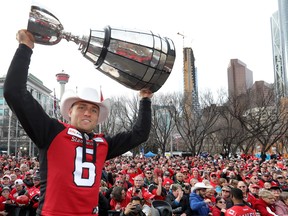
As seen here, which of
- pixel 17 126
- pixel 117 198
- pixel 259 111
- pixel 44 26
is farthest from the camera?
pixel 17 126

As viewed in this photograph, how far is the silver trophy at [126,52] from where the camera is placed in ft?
7.98

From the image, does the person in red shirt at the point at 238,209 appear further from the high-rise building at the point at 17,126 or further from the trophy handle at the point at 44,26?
the high-rise building at the point at 17,126

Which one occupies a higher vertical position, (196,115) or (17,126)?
(196,115)

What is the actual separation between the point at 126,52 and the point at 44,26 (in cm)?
68

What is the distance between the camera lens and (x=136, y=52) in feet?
8.50

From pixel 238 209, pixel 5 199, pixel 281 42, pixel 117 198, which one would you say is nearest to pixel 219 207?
pixel 238 209

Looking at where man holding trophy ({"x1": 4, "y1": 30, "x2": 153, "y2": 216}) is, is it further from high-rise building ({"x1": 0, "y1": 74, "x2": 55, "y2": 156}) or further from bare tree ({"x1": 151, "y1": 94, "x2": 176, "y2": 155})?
high-rise building ({"x1": 0, "y1": 74, "x2": 55, "y2": 156})

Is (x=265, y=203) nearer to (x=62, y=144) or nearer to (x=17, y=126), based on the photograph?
(x=62, y=144)

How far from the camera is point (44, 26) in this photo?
88.1 inches

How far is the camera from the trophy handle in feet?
7.19

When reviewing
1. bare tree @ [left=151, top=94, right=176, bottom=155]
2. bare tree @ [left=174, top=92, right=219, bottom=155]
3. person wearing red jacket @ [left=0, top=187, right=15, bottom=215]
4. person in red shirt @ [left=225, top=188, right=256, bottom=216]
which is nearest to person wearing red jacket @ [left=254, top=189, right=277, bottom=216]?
person in red shirt @ [left=225, top=188, right=256, bottom=216]

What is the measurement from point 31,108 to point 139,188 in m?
5.81

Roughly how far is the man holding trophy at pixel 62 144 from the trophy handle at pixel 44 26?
0.06 meters

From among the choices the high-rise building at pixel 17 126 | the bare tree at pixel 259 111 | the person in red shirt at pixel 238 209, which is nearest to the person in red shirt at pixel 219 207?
the person in red shirt at pixel 238 209
